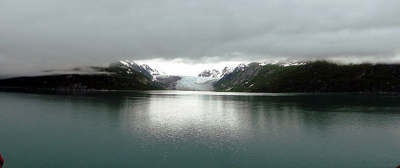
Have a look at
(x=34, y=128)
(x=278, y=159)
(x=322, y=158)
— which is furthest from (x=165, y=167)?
(x=34, y=128)

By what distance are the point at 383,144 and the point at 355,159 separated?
12131mm

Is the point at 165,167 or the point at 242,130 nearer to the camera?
the point at 165,167

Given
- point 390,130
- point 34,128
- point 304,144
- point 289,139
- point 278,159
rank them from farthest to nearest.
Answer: point 390,130 < point 34,128 < point 289,139 < point 304,144 < point 278,159

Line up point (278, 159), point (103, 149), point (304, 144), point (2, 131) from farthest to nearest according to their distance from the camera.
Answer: point (2, 131) → point (304, 144) → point (103, 149) → point (278, 159)

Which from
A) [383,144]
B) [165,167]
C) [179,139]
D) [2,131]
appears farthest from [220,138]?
[2,131]

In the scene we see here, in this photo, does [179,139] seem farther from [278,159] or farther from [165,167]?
[278,159]

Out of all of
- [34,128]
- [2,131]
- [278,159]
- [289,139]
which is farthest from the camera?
[34,128]

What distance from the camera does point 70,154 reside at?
101ft

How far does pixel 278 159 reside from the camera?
29.9 m

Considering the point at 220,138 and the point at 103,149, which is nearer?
the point at 103,149

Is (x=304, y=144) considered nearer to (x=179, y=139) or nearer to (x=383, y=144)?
(x=383, y=144)

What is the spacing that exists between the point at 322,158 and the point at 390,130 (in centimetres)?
3090

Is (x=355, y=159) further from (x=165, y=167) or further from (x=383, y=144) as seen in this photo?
(x=165, y=167)

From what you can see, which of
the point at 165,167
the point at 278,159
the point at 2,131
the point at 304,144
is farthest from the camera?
the point at 2,131
